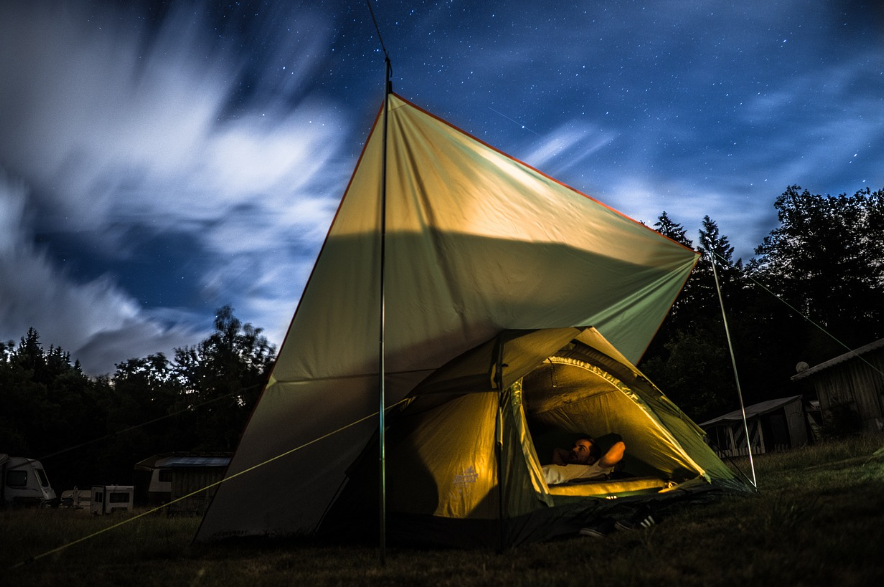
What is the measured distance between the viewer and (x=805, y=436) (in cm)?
2506

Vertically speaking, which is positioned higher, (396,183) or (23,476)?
(396,183)

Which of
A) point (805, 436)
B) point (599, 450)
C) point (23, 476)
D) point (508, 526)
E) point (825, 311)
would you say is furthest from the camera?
point (825, 311)

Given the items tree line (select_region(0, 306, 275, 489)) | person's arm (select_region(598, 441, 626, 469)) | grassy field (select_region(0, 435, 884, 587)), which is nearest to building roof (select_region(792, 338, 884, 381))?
person's arm (select_region(598, 441, 626, 469))

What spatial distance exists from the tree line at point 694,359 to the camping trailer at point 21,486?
1238cm

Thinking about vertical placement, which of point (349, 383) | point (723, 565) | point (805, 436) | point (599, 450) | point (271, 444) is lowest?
point (805, 436)

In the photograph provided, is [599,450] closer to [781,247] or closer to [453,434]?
[453,434]

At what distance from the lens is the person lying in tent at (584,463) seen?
5.95 m

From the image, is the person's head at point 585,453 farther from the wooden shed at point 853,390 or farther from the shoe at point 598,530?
the wooden shed at point 853,390

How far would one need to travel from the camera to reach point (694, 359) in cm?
3183

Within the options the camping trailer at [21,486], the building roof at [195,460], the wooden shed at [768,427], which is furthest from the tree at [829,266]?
the camping trailer at [21,486]

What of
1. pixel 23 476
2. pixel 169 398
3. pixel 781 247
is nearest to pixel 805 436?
pixel 781 247

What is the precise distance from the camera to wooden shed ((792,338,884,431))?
18219mm

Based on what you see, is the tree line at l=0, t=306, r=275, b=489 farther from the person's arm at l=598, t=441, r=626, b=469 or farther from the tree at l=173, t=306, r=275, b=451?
the person's arm at l=598, t=441, r=626, b=469

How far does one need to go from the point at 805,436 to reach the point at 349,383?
25508mm
